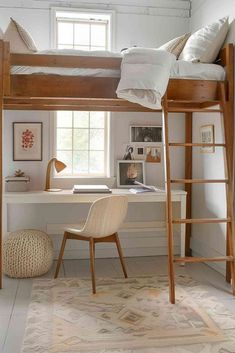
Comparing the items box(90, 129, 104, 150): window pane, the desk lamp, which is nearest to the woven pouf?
the desk lamp

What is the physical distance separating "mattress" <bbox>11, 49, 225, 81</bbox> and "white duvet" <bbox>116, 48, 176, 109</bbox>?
20cm

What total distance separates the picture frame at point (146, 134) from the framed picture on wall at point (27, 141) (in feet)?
3.51

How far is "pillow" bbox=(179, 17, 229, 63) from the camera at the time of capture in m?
3.60

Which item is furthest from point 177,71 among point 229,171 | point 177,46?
point 229,171

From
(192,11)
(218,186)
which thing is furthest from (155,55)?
(192,11)

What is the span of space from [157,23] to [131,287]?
9.88 feet

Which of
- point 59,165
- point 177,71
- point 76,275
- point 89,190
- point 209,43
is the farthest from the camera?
point 59,165

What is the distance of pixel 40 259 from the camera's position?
3721 millimetres

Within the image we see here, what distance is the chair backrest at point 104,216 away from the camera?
3395mm

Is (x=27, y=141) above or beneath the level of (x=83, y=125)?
beneath

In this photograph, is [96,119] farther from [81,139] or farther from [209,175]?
[209,175]

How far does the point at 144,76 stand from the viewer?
3.09 metres

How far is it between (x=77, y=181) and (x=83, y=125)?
67 centimetres

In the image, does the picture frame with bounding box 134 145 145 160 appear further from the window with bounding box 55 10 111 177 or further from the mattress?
the mattress
